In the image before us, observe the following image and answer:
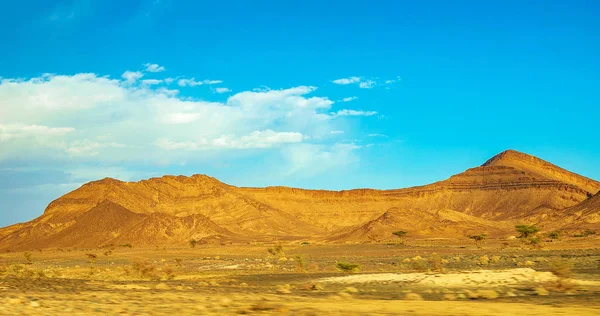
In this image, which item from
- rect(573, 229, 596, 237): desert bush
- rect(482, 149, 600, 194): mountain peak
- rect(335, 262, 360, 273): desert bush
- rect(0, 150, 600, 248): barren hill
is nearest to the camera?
rect(335, 262, 360, 273): desert bush

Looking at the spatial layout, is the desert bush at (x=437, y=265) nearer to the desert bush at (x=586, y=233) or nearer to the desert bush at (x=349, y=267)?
the desert bush at (x=349, y=267)

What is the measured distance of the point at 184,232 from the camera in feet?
371

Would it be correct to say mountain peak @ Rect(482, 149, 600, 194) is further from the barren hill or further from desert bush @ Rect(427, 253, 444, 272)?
desert bush @ Rect(427, 253, 444, 272)

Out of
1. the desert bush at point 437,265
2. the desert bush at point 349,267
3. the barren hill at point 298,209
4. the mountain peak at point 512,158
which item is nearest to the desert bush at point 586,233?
the barren hill at point 298,209

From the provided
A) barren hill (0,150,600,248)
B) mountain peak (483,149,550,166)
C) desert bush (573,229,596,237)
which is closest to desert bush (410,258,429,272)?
desert bush (573,229,596,237)

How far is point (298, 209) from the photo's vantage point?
15412 cm

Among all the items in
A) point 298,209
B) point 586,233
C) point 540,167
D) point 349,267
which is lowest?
point 349,267

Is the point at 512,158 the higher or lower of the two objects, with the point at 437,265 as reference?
higher

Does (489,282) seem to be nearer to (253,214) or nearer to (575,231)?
(575,231)

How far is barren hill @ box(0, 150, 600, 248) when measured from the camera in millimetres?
111562

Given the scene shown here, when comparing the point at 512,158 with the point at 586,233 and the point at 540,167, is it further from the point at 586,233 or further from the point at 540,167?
the point at 586,233

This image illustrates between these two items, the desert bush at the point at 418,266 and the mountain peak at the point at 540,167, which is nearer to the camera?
the desert bush at the point at 418,266

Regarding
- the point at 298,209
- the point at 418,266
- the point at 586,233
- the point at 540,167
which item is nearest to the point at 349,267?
→ the point at 418,266

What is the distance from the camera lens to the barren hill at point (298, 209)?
112 m
